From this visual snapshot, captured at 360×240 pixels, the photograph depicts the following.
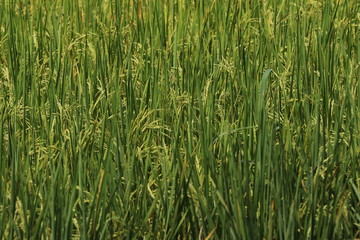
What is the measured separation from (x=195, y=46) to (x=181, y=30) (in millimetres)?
173

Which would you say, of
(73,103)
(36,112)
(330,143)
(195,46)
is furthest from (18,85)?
(330,143)

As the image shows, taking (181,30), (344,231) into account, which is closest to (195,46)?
(181,30)

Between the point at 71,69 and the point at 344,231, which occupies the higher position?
the point at 71,69

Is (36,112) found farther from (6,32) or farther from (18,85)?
(6,32)

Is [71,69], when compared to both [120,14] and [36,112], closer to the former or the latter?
[36,112]

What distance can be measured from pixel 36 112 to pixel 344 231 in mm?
966

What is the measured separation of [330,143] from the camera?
2113mm

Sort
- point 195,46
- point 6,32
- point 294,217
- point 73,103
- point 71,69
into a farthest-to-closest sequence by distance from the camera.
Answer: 1. point 6,32
2. point 195,46
3. point 71,69
4. point 73,103
5. point 294,217

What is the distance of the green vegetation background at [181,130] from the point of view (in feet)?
5.92

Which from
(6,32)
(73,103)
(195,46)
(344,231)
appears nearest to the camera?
(344,231)

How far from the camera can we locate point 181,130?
7.01ft

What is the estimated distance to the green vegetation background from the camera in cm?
181

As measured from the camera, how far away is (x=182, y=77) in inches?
99.8

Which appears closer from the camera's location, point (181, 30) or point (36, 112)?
point (36, 112)
